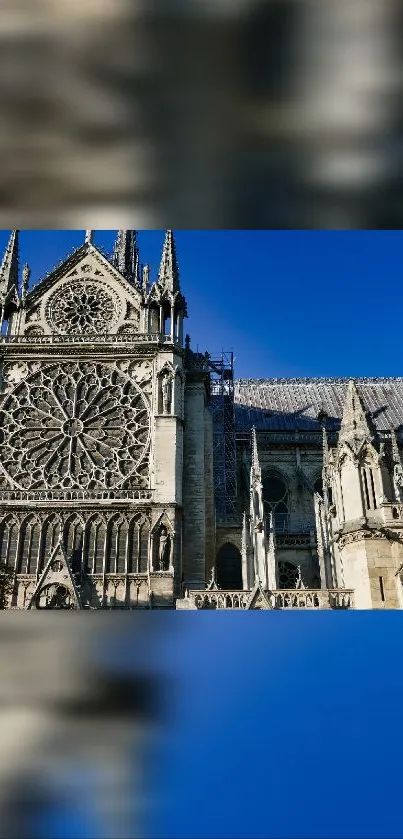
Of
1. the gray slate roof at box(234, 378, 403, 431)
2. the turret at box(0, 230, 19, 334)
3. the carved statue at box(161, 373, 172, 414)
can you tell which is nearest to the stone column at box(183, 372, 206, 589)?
the carved statue at box(161, 373, 172, 414)

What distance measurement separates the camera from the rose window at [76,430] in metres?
21.6

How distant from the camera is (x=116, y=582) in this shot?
19.7 metres

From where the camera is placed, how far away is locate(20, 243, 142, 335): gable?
2409 cm

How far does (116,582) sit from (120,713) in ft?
53.5

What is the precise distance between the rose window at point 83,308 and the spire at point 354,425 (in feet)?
47.9

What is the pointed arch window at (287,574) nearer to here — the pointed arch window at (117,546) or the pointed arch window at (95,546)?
the pointed arch window at (117,546)

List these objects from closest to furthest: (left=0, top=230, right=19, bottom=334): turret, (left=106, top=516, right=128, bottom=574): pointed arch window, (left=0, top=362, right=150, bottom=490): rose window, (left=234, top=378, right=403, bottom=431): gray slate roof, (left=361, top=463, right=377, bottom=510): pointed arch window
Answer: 1. (left=361, top=463, right=377, bottom=510): pointed arch window
2. (left=106, top=516, right=128, bottom=574): pointed arch window
3. (left=0, top=362, right=150, bottom=490): rose window
4. (left=0, top=230, right=19, bottom=334): turret
5. (left=234, top=378, right=403, bottom=431): gray slate roof

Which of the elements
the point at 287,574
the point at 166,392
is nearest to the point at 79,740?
the point at 166,392

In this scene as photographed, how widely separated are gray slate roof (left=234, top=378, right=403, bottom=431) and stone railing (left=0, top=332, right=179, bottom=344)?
964 centimetres

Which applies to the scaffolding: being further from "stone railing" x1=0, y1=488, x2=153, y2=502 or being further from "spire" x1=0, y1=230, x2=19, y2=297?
"spire" x1=0, y1=230, x2=19, y2=297

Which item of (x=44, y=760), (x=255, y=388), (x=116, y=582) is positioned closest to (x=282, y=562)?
(x=116, y=582)

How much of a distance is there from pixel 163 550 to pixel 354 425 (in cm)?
1054
